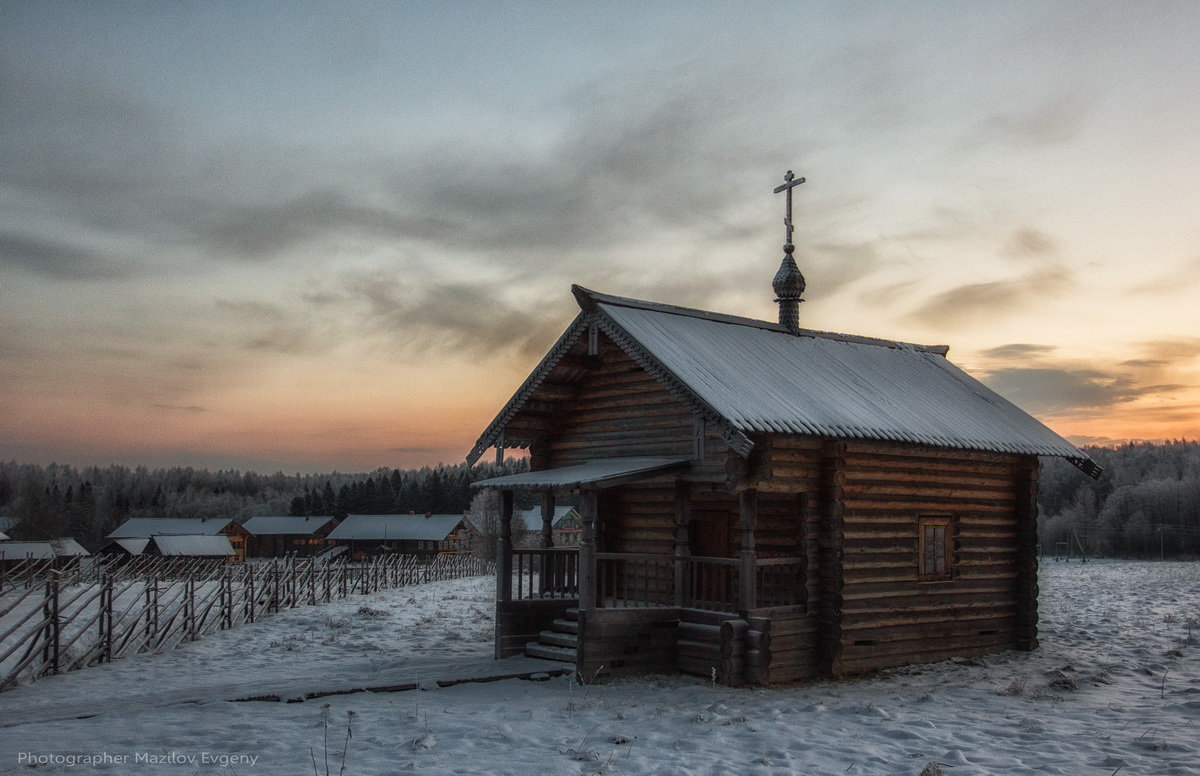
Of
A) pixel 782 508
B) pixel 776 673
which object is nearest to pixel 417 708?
pixel 776 673

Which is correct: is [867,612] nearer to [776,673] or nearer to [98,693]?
[776,673]

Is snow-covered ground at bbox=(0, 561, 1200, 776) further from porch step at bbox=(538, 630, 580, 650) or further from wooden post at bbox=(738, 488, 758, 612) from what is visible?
wooden post at bbox=(738, 488, 758, 612)

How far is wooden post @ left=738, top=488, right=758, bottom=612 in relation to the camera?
15445 millimetres

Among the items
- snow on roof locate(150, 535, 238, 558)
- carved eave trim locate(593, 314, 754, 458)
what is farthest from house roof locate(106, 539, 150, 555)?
carved eave trim locate(593, 314, 754, 458)

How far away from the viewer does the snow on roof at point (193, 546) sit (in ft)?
284

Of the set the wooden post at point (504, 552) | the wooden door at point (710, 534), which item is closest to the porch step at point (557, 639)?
the wooden post at point (504, 552)

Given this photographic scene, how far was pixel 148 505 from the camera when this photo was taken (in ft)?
515

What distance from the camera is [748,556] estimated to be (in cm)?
1547

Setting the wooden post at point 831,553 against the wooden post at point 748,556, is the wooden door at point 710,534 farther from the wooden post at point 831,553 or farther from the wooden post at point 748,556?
the wooden post at point 748,556

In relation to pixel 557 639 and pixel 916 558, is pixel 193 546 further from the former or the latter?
pixel 916 558

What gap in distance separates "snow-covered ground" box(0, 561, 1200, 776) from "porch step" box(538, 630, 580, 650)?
2.27ft

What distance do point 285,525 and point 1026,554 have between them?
104 metres

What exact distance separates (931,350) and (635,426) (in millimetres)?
10110

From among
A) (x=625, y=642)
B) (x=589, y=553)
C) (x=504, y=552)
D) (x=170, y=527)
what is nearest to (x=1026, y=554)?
(x=625, y=642)
